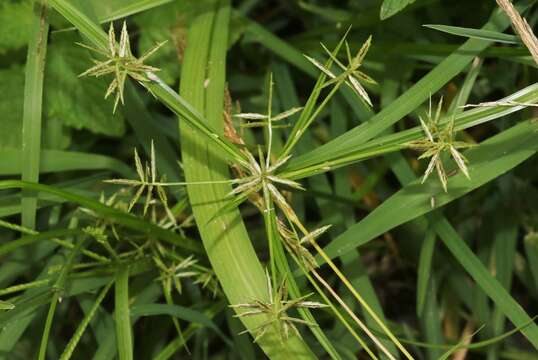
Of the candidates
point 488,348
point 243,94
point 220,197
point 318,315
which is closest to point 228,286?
point 220,197

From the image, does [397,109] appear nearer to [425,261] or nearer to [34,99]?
[425,261]

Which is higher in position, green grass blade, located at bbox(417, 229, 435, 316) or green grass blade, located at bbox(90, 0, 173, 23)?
green grass blade, located at bbox(90, 0, 173, 23)

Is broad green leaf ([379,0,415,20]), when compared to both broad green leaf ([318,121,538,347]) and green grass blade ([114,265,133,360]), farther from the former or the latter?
green grass blade ([114,265,133,360])

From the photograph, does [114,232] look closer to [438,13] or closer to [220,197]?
[220,197]

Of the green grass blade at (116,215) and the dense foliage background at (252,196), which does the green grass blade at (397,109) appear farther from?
the green grass blade at (116,215)

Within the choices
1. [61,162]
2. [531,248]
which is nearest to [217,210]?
[61,162]

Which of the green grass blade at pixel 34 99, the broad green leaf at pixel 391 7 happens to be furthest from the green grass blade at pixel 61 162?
the broad green leaf at pixel 391 7

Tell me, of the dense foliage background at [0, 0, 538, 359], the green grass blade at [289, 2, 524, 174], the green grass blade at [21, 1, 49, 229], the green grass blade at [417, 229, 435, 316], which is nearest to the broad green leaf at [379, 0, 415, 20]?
the dense foliage background at [0, 0, 538, 359]

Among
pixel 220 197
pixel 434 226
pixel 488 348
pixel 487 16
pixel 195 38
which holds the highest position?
pixel 195 38
